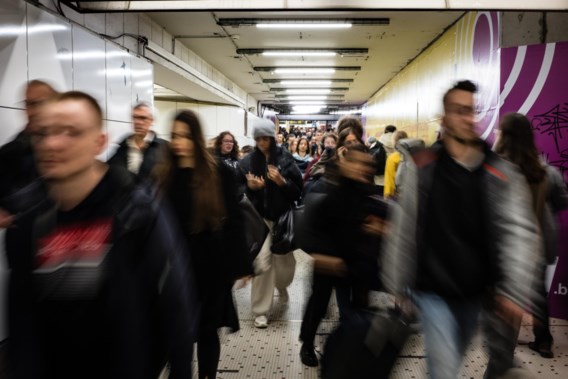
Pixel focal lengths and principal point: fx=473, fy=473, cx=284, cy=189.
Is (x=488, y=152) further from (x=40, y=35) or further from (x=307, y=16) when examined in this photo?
(x=307, y=16)

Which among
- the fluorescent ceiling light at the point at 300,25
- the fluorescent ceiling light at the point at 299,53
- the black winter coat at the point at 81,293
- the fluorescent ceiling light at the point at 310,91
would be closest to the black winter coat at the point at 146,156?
the black winter coat at the point at 81,293

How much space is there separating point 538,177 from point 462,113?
53.2 inches

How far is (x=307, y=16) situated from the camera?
7090 millimetres

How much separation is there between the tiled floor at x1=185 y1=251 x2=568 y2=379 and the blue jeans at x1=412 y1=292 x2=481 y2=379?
117cm

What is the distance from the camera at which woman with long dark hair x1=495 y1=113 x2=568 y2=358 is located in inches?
112

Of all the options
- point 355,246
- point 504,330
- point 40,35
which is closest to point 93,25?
point 40,35

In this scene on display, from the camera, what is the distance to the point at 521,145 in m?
2.86

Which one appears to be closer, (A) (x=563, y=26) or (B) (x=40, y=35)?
(B) (x=40, y=35)

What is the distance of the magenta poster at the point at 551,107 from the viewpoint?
4.13 metres

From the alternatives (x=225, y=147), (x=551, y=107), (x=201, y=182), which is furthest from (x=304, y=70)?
(x=201, y=182)

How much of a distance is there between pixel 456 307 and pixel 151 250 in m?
1.15

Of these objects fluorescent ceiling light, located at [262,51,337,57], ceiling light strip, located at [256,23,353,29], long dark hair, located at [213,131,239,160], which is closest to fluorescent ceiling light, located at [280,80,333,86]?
fluorescent ceiling light, located at [262,51,337,57]

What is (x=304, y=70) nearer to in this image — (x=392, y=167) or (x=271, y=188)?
(x=392, y=167)

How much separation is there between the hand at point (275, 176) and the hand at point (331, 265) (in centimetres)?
148
